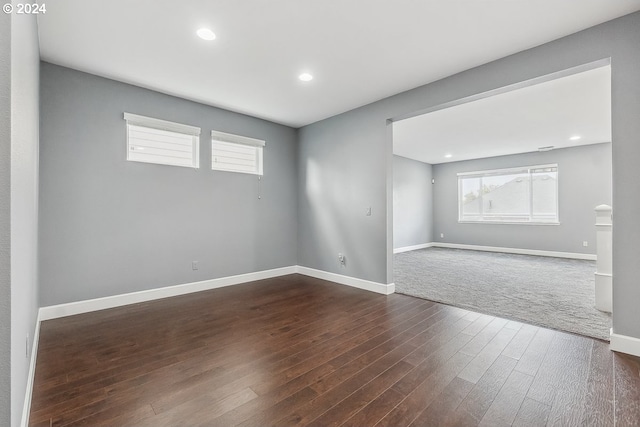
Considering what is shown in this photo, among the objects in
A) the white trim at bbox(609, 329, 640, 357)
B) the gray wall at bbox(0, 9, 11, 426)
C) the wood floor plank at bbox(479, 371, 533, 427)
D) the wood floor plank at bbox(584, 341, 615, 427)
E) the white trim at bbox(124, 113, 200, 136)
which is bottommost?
the wood floor plank at bbox(479, 371, 533, 427)

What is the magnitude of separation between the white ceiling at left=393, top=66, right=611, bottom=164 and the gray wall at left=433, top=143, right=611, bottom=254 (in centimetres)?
37

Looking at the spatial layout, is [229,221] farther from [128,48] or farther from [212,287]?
[128,48]

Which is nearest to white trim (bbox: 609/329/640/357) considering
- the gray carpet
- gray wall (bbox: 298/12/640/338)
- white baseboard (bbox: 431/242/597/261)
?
gray wall (bbox: 298/12/640/338)

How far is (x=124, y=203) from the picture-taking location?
3537mm

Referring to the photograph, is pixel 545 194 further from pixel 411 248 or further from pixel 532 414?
pixel 532 414

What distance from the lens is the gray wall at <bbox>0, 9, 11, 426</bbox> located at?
3.22 ft

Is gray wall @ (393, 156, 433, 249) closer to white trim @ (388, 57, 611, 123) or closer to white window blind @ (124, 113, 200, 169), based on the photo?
white trim @ (388, 57, 611, 123)

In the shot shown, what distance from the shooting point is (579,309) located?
3.29 metres

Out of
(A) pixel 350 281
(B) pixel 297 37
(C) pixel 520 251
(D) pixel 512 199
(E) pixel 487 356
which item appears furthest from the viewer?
(D) pixel 512 199

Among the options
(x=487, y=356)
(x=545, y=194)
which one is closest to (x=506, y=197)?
(x=545, y=194)

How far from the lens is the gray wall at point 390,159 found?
7.55ft

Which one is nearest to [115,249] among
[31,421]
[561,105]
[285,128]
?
[31,421]

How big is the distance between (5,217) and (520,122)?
21.1ft

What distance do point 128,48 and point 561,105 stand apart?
5706 millimetres
